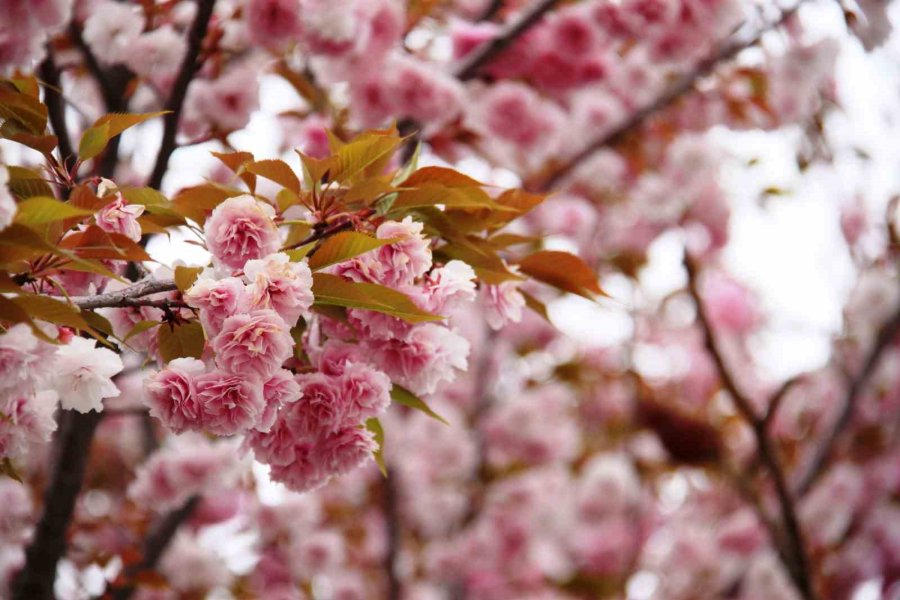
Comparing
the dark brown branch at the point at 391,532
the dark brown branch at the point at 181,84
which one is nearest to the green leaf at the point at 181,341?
the dark brown branch at the point at 181,84

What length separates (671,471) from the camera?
3.67 metres

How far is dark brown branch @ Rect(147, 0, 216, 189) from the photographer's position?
1440 mm

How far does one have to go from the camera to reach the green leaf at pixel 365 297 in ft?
2.85

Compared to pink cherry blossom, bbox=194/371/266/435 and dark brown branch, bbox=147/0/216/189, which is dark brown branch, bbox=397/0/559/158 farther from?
pink cherry blossom, bbox=194/371/266/435

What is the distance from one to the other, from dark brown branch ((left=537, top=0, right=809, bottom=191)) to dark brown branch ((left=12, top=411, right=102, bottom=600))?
1615mm

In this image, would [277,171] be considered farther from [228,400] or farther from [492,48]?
[492,48]

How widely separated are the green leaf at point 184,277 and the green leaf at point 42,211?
0.46 ft

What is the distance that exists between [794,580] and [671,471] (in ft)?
4.79

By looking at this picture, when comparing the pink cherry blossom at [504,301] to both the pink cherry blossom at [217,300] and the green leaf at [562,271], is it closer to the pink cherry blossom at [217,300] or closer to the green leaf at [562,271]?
the green leaf at [562,271]

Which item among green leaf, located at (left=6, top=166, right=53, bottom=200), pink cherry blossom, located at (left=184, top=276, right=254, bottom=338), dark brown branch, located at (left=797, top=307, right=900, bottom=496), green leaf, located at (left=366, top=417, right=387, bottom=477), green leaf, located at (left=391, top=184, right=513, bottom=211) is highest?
green leaf, located at (left=6, top=166, right=53, bottom=200)

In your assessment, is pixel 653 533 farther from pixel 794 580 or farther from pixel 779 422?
pixel 794 580

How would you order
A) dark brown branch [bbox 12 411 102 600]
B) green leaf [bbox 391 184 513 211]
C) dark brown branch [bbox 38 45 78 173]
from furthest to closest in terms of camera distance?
dark brown branch [bbox 12 411 102 600]
dark brown branch [bbox 38 45 78 173]
green leaf [bbox 391 184 513 211]

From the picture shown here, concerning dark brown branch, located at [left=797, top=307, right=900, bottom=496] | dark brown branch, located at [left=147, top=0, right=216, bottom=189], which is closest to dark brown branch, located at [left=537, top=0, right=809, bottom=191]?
dark brown branch, located at [left=797, top=307, right=900, bottom=496]

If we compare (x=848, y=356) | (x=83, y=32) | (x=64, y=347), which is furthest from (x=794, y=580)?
(x=83, y=32)
